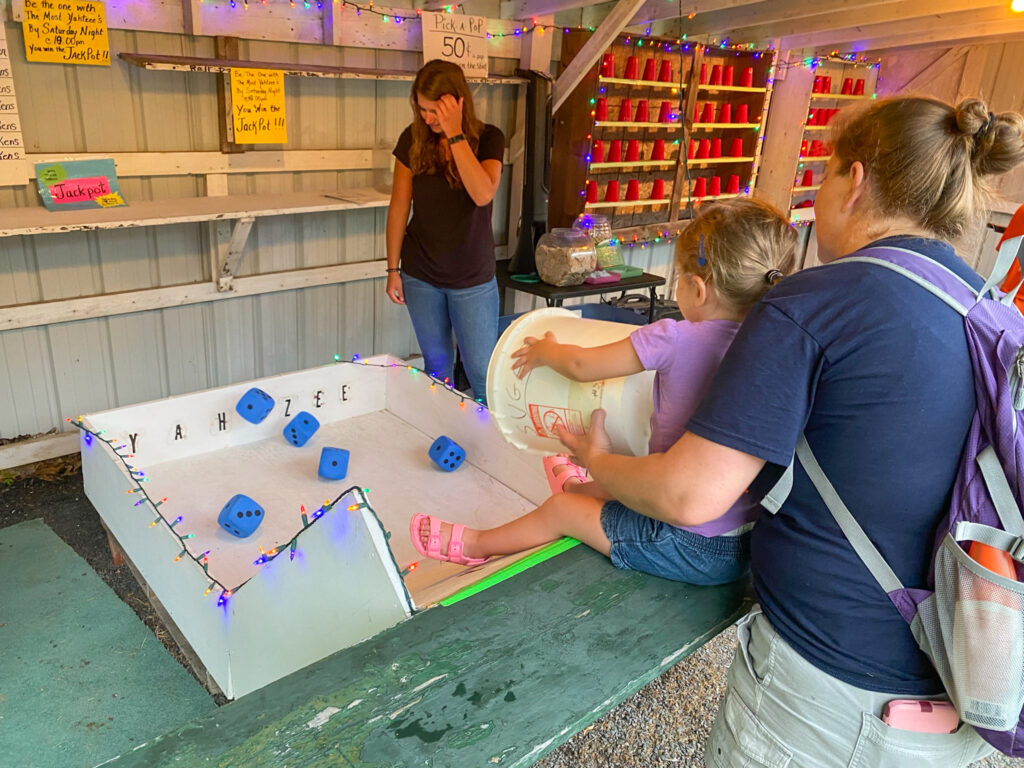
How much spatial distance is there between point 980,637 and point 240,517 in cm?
184

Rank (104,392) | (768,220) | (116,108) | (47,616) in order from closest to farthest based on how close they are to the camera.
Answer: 1. (768,220)
2. (47,616)
3. (116,108)
4. (104,392)

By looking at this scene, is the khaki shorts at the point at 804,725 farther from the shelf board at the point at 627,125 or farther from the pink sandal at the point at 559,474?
the shelf board at the point at 627,125

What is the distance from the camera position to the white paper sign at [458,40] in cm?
320

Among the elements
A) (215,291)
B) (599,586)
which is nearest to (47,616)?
(215,291)

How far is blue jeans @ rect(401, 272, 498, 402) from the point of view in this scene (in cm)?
262

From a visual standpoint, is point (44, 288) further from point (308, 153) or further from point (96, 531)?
point (308, 153)

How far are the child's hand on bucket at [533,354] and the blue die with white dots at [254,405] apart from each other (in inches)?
57.4

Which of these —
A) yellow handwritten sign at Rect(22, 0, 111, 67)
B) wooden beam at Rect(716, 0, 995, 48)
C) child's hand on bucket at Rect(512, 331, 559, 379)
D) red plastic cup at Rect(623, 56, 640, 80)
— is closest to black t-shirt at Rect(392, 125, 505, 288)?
yellow handwritten sign at Rect(22, 0, 111, 67)

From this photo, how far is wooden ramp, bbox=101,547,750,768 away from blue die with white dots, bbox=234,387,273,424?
1580 millimetres

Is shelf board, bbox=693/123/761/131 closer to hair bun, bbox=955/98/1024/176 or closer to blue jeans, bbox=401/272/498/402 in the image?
blue jeans, bbox=401/272/498/402

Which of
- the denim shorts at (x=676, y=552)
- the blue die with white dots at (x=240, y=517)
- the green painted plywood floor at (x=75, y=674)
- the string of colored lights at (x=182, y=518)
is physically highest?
the denim shorts at (x=676, y=552)

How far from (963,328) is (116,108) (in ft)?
9.10

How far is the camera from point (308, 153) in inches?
123

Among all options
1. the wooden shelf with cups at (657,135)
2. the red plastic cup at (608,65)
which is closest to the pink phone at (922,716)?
the wooden shelf with cups at (657,135)
